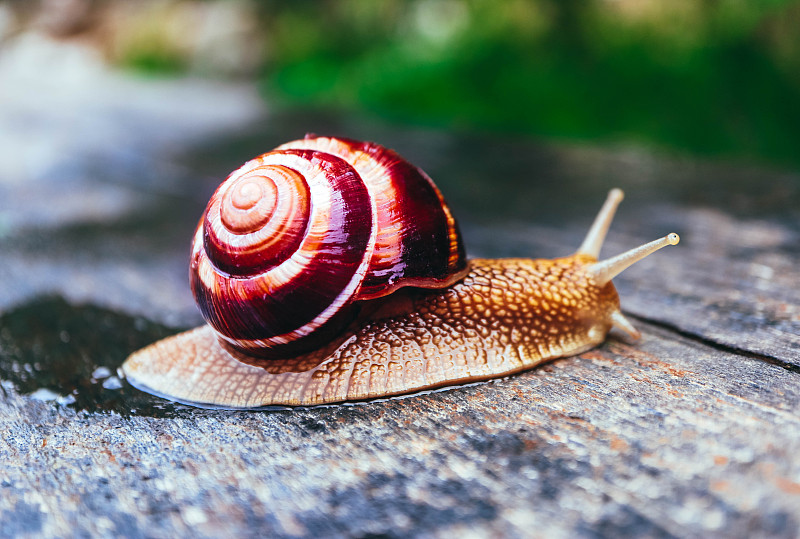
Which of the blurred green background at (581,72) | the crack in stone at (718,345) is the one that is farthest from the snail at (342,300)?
the blurred green background at (581,72)

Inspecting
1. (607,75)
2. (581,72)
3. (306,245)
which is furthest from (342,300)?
(581,72)

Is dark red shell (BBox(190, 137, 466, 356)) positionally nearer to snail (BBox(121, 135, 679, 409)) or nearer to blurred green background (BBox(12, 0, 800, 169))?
snail (BBox(121, 135, 679, 409))

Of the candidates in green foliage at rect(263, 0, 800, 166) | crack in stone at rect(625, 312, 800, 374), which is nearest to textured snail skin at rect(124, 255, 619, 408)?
crack in stone at rect(625, 312, 800, 374)

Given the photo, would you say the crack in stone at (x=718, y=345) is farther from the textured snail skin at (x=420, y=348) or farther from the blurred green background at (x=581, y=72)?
the blurred green background at (x=581, y=72)

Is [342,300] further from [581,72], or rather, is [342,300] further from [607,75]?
[581,72]

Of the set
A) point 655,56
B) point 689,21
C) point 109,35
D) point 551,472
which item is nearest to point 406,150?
point 655,56

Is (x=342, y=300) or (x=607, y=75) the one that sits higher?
(x=607, y=75)
